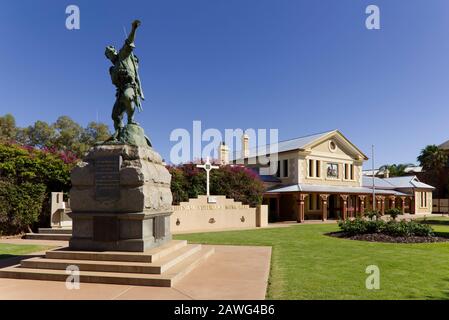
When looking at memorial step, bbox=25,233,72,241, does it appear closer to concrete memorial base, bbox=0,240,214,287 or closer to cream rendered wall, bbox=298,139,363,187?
concrete memorial base, bbox=0,240,214,287

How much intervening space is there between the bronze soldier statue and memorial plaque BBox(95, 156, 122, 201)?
90cm

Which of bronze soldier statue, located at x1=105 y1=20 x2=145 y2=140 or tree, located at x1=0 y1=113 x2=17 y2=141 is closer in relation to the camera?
bronze soldier statue, located at x1=105 y1=20 x2=145 y2=140

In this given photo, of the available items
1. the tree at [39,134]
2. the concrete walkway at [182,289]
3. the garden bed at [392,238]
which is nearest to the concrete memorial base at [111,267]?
the concrete walkway at [182,289]

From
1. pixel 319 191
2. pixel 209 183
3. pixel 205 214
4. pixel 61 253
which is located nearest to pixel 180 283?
pixel 61 253

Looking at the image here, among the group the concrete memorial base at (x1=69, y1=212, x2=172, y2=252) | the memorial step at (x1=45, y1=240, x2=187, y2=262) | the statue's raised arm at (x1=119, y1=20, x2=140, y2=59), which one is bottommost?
the memorial step at (x1=45, y1=240, x2=187, y2=262)

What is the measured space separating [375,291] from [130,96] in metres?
6.99

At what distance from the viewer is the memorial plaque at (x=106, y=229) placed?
7883mm

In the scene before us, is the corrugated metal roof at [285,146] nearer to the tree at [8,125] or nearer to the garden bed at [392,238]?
the garden bed at [392,238]

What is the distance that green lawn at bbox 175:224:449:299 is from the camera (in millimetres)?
5844

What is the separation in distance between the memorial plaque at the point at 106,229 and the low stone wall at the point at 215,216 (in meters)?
10.9

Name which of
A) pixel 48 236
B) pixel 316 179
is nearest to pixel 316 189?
pixel 316 179

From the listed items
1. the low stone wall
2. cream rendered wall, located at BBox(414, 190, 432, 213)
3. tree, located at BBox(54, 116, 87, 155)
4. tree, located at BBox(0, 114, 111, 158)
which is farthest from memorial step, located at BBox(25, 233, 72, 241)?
cream rendered wall, located at BBox(414, 190, 432, 213)

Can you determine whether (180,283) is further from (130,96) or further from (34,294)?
(130,96)

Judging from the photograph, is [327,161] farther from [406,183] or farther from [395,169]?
[395,169]
